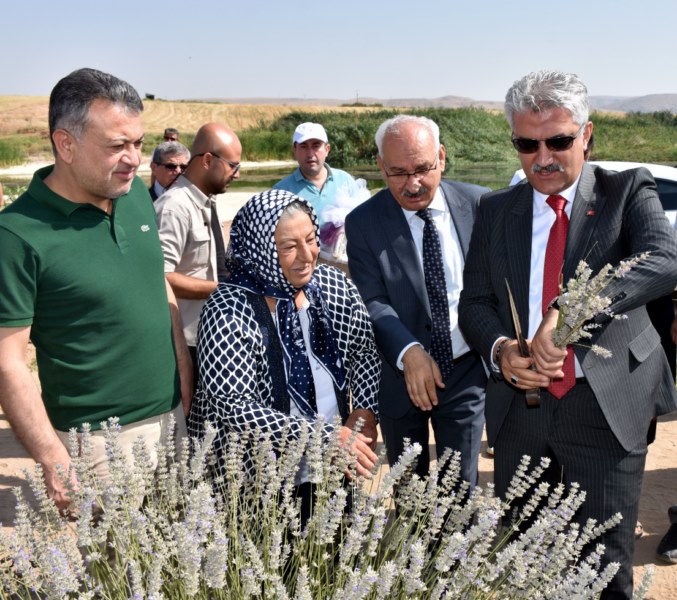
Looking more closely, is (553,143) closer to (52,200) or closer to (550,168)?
(550,168)

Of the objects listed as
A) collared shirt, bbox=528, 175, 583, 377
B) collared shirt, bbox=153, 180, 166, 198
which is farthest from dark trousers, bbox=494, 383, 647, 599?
collared shirt, bbox=153, 180, 166, 198

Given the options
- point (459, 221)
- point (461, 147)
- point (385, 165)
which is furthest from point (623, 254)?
point (461, 147)

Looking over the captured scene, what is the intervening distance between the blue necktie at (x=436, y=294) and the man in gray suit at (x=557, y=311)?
0.45m

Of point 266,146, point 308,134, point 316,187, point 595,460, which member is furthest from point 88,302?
point 266,146

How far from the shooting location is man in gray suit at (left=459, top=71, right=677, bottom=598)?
8.16 ft

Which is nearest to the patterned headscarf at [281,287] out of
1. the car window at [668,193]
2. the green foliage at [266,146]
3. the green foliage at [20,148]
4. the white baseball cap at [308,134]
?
the white baseball cap at [308,134]

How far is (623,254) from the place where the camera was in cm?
259

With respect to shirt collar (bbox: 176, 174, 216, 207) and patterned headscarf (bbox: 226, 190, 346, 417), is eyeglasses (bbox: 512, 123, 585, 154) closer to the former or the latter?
patterned headscarf (bbox: 226, 190, 346, 417)

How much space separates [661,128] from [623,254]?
189 ft

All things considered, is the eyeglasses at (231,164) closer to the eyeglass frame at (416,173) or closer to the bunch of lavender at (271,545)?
the eyeglass frame at (416,173)

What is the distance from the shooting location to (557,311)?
2.39 meters

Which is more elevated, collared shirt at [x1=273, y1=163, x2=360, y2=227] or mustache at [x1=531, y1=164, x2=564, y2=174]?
mustache at [x1=531, y1=164, x2=564, y2=174]

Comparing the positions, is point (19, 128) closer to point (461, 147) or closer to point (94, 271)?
point (461, 147)

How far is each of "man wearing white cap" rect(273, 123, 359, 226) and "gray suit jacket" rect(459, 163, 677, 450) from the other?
149 inches
